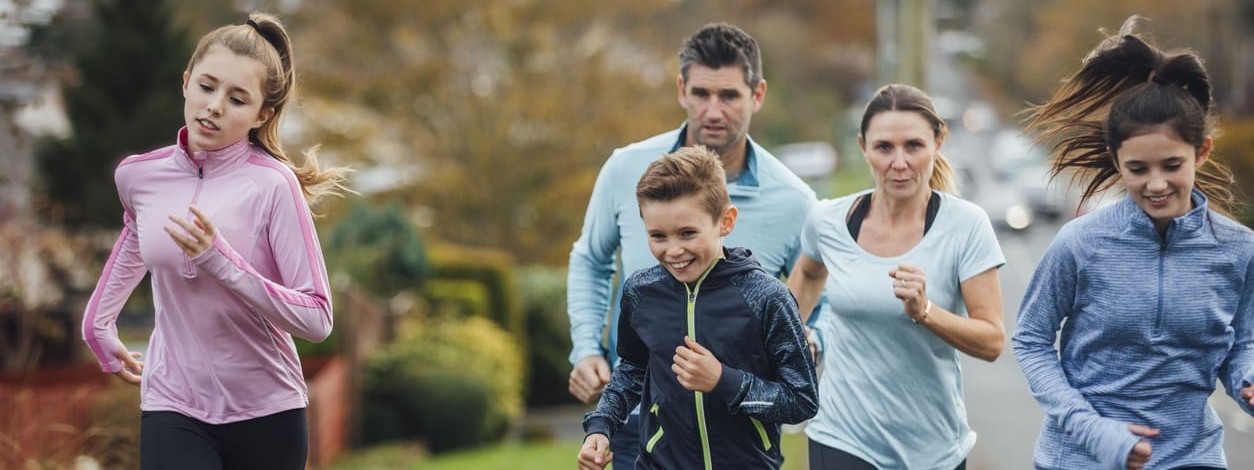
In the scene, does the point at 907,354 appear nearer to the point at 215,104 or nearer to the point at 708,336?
the point at 708,336

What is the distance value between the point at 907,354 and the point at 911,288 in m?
0.49

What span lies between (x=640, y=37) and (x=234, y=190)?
2973 cm

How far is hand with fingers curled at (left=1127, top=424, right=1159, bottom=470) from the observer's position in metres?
3.68

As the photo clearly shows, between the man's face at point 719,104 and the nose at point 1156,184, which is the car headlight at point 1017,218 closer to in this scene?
the man's face at point 719,104

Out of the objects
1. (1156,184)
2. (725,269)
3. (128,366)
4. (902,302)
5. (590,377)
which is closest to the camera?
(1156,184)

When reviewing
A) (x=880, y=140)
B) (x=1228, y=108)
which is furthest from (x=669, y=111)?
(x=880, y=140)

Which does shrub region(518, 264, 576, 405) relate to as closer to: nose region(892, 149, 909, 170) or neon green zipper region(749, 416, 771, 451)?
nose region(892, 149, 909, 170)

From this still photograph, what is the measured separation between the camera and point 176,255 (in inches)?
156

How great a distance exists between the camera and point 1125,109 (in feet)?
12.8

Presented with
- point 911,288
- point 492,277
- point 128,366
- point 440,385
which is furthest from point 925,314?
point 492,277

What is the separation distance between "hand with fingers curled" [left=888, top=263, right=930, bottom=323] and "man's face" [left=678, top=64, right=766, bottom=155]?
114 cm

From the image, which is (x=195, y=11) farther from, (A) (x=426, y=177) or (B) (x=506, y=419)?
(B) (x=506, y=419)

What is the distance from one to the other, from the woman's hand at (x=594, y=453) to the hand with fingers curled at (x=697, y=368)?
0.31 m

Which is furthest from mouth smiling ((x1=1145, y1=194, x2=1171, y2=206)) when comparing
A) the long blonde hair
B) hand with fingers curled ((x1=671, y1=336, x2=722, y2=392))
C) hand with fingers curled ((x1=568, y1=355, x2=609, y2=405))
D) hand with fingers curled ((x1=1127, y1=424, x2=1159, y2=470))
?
the long blonde hair
